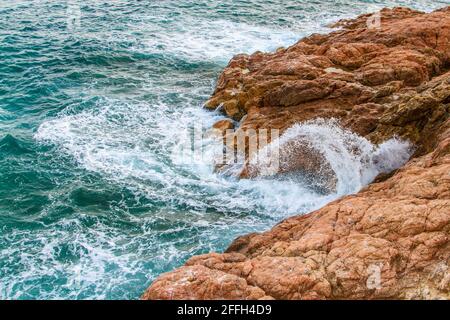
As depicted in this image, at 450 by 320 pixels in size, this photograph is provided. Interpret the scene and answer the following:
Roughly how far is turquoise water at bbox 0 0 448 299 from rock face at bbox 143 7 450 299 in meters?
3.70

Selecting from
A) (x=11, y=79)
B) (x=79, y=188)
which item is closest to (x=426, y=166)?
(x=79, y=188)

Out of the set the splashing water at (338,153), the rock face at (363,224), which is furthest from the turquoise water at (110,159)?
the rock face at (363,224)

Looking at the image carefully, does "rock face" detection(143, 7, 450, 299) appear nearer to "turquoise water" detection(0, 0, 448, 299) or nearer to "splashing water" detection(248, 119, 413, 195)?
"splashing water" detection(248, 119, 413, 195)

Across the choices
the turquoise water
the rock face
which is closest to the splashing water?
the rock face

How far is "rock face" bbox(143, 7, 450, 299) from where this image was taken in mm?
9109

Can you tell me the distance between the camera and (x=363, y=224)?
10578mm

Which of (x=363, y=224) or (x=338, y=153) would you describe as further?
(x=338, y=153)

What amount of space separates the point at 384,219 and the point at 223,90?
55.6 ft

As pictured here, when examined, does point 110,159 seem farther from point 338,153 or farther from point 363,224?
point 363,224

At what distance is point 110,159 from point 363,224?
1372 cm

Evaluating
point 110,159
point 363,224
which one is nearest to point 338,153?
point 363,224

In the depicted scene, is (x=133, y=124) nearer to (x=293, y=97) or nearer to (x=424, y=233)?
(x=293, y=97)

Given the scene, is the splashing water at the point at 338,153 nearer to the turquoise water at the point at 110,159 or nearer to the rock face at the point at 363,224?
the rock face at the point at 363,224
